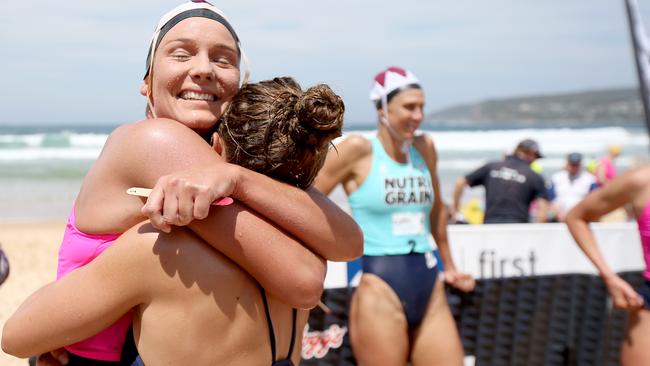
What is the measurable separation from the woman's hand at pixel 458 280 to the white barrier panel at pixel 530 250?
51 centimetres

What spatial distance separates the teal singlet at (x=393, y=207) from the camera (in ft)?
13.2

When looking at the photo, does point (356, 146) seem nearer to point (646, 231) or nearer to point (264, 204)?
point (646, 231)

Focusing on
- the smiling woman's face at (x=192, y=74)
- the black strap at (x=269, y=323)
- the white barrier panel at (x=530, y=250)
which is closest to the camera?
the black strap at (x=269, y=323)

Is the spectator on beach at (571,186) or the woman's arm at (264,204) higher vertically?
the woman's arm at (264,204)

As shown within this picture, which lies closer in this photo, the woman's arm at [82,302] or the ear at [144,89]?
the woman's arm at [82,302]

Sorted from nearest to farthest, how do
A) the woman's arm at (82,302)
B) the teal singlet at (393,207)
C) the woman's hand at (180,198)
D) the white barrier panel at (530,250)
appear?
the woman's hand at (180,198)
the woman's arm at (82,302)
the teal singlet at (393,207)
the white barrier panel at (530,250)

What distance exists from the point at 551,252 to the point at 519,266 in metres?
0.26

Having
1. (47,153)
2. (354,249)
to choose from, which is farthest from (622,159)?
(354,249)

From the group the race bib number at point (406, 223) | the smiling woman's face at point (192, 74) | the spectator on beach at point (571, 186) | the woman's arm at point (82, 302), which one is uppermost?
the smiling woman's face at point (192, 74)

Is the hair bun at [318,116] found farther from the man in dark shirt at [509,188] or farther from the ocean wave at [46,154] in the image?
the ocean wave at [46,154]

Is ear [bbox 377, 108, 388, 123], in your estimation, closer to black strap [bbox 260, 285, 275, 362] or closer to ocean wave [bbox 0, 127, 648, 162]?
black strap [bbox 260, 285, 275, 362]

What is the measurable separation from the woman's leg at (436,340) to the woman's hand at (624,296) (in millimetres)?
801

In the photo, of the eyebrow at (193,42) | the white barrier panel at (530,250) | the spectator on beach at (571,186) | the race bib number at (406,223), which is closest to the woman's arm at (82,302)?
the eyebrow at (193,42)

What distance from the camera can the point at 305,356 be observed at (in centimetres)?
401
